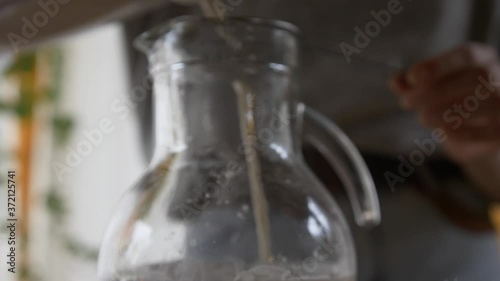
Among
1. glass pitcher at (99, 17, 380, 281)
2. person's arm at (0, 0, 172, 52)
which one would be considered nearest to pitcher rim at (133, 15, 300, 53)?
glass pitcher at (99, 17, 380, 281)

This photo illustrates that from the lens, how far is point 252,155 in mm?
372

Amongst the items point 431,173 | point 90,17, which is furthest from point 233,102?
point 431,173

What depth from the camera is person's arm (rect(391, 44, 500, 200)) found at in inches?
20.2

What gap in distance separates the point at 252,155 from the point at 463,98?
0.24 meters

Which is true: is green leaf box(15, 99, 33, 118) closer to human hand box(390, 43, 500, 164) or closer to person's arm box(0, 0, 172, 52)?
person's arm box(0, 0, 172, 52)

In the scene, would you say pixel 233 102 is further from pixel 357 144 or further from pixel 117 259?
pixel 357 144

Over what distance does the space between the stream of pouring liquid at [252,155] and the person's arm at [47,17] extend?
0.13 m

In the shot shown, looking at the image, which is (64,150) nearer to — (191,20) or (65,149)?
(65,149)

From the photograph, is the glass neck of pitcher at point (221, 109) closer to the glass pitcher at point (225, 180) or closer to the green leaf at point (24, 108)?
the glass pitcher at point (225, 180)

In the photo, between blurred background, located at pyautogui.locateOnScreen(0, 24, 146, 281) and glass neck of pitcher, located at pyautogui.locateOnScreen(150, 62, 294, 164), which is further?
blurred background, located at pyautogui.locateOnScreen(0, 24, 146, 281)

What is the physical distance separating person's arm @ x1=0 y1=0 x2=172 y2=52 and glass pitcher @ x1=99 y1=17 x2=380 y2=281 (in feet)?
0.36

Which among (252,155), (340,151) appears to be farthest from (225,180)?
(340,151)

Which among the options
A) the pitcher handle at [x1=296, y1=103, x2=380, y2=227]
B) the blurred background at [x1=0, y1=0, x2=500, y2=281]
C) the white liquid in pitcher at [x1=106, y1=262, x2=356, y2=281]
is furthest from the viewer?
the blurred background at [x1=0, y1=0, x2=500, y2=281]

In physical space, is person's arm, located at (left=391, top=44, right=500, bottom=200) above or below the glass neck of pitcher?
below
